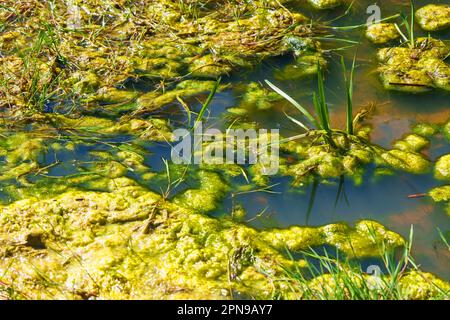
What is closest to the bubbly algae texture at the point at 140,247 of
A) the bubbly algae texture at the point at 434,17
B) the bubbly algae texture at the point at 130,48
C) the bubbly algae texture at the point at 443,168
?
the bubbly algae texture at the point at 443,168

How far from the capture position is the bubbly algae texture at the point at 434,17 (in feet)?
10.6

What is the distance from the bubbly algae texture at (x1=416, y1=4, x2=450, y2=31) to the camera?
322 cm

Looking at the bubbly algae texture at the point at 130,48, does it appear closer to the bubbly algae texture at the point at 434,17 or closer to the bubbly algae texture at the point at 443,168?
the bubbly algae texture at the point at 434,17

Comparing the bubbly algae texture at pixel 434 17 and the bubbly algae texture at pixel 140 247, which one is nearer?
the bubbly algae texture at pixel 140 247

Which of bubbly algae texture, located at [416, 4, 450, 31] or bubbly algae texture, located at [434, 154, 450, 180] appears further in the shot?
bubbly algae texture, located at [416, 4, 450, 31]

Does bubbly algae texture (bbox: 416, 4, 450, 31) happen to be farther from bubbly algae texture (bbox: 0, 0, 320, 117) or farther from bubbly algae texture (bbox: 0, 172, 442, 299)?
bubbly algae texture (bbox: 0, 172, 442, 299)

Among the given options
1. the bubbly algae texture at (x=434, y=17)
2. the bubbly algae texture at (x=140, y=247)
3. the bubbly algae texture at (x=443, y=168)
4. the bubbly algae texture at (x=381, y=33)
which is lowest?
the bubbly algae texture at (x=140, y=247)

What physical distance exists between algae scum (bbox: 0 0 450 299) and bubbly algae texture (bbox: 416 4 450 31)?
0.04ft

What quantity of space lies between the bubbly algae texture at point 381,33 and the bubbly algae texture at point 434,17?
0.19 m

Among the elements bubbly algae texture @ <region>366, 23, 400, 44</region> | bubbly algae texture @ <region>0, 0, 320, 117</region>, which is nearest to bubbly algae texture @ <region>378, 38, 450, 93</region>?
bubbly algae texture @ <region>366, 23, 400, 44</region>

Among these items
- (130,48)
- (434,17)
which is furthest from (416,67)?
(130,48)
